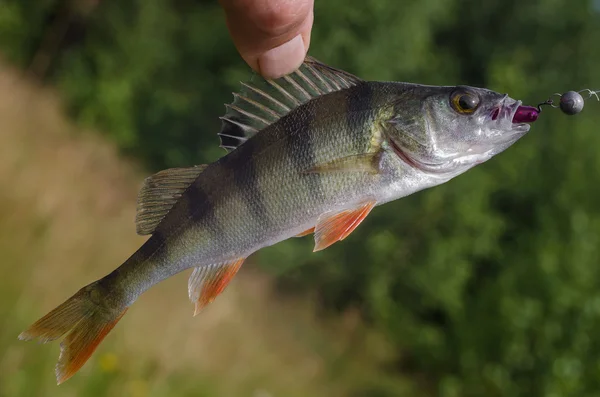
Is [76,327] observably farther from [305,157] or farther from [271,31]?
[271,31]

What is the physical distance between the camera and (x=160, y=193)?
1844 mm

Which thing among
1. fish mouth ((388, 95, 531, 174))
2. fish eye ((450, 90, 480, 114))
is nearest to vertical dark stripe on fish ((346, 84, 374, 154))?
fish mouth ((388, 95, 531, 174))

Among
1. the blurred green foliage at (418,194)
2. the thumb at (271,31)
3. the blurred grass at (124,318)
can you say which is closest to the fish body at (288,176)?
the thumb at (271,31)

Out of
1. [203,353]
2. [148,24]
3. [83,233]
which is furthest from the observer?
[148,24]

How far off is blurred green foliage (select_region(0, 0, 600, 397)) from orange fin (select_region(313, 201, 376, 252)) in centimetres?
683

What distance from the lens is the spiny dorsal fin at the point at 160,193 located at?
1.83m

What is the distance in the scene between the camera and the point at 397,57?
34.0ft

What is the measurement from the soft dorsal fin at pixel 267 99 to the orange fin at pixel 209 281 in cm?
40

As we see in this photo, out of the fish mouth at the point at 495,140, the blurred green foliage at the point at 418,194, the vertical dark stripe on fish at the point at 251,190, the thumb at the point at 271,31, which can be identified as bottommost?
the blurred green foliage at the point at 418,194

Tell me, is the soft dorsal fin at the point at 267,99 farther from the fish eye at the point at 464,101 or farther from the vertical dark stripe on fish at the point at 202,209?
the fish eye at the point at 464,101

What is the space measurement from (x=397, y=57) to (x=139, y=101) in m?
5.29

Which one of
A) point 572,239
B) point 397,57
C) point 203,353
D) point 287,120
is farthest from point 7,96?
point 572,239

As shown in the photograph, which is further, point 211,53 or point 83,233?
point 211,53

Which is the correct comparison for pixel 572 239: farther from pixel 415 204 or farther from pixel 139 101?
pixel 139 101
